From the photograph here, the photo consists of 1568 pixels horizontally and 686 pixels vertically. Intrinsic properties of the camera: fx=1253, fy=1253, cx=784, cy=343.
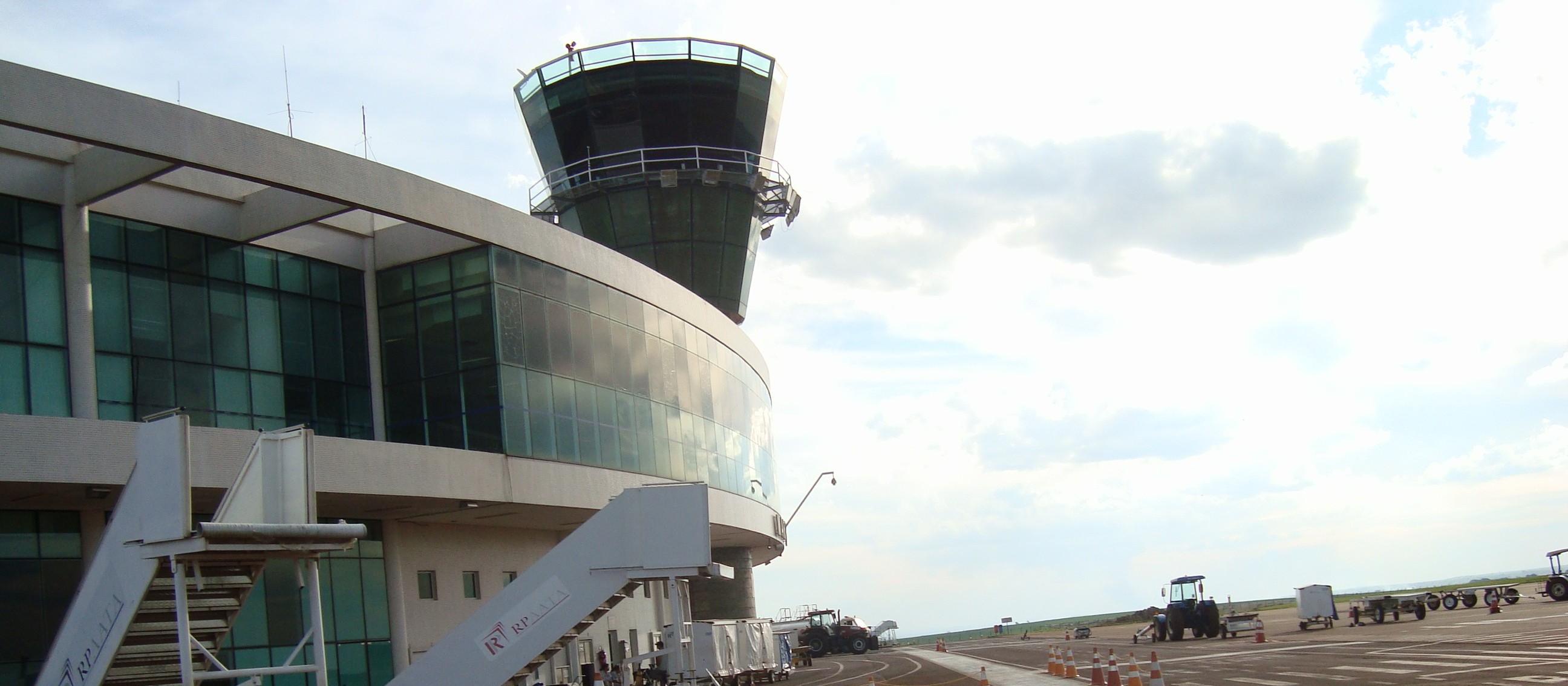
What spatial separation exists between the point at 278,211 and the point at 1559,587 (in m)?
41.1

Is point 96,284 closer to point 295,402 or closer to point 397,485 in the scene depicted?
point 295,402

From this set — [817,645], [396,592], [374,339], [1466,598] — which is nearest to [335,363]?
[374,339]

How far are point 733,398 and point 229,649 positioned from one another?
2008 cm

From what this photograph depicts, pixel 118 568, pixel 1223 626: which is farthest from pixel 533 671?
pixel 1223 626

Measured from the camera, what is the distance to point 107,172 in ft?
70.8

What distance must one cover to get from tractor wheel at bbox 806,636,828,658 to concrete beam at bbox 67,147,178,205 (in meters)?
43.7

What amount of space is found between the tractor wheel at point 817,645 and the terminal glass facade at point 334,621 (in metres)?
35.0

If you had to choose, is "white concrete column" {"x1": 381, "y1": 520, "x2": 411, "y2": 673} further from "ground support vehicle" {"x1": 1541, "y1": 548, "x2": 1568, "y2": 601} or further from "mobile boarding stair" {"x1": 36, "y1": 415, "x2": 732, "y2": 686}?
"ground support vehicle" {"x1": 1541, "y1": 548, "x2": 1568, "y2": 601}

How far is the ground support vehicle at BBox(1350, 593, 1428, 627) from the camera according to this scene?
42.0 m

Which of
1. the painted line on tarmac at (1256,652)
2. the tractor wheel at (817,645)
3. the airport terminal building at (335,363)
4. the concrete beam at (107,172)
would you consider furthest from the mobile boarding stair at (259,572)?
the tractor wheel at (817,645)

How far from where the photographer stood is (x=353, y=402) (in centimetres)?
2734

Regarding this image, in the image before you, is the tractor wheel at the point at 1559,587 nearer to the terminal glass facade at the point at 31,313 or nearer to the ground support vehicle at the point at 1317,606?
the ground support vehicle at the point at 1317,606

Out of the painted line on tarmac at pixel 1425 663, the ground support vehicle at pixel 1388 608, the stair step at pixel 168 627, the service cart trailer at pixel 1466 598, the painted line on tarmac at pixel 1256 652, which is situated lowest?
the service cart trailer at pixel 1466 598

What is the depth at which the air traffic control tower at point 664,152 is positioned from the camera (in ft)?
154
